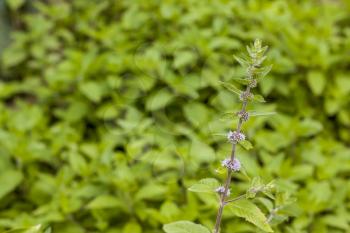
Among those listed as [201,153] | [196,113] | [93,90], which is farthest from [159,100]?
[201,153]

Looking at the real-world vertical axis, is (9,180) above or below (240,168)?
above

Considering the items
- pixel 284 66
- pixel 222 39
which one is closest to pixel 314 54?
pixel 284 66

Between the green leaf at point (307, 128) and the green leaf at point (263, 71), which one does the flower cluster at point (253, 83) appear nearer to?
the green leaf at point (263, 71)

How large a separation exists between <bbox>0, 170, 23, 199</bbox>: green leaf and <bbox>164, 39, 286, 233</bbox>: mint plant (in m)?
1.29

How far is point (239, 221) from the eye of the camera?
2.43 m

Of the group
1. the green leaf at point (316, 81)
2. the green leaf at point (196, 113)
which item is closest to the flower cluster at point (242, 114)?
the green leaf at point (196, 113)

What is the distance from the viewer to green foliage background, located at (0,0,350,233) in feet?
8.36

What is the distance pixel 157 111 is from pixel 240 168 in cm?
161

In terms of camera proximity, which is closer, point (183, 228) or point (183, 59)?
point (183, 228)

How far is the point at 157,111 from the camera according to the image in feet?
10.4

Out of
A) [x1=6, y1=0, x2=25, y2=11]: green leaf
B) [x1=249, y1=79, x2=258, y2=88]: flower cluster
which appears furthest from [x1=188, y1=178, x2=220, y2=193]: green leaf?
[x1=6, y1=0, x2=25, y2=11]: green leaf

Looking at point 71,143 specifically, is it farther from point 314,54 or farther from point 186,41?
point 314,54

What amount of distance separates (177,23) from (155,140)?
109cm

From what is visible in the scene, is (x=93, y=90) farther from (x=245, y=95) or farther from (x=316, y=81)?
(x=245, y=95)
